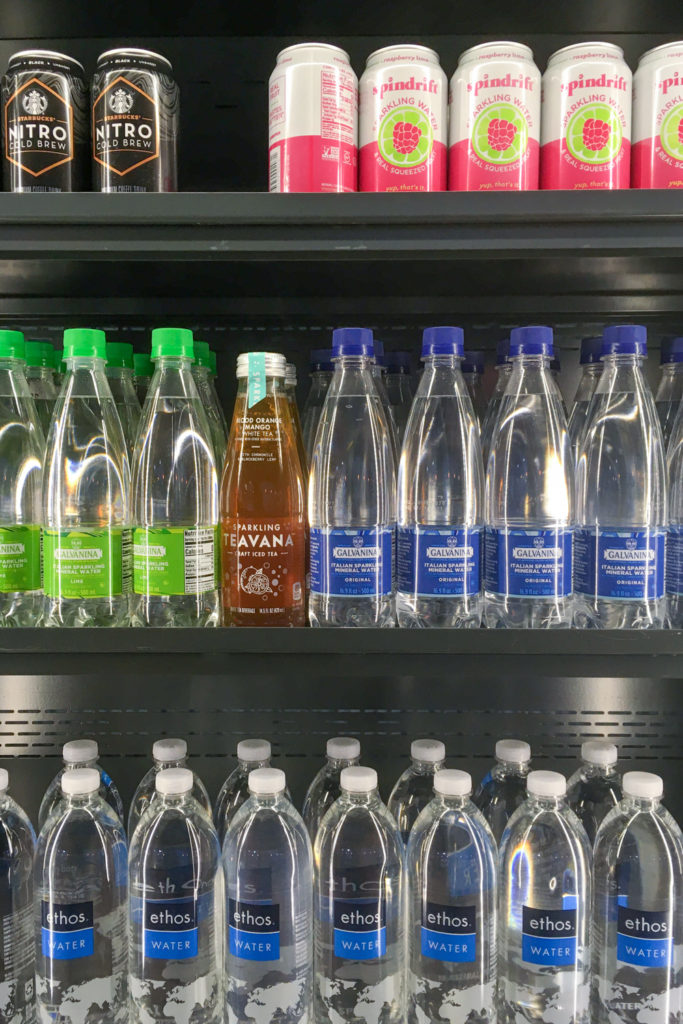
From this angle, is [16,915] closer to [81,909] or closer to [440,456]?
[81,909]

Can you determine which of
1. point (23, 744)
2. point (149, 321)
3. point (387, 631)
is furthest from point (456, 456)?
point (23, 744)

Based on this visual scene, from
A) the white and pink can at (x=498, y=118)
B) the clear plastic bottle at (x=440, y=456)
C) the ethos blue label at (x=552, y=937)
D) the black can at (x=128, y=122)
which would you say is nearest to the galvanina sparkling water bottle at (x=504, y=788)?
the ethos blue label at (x=552, y=937)

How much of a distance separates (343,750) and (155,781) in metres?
0.31

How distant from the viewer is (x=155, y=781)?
1.16 metres

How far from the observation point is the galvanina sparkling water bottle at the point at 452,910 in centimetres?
97

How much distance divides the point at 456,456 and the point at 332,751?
51 centimetres

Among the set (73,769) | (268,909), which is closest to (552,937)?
(268,909)

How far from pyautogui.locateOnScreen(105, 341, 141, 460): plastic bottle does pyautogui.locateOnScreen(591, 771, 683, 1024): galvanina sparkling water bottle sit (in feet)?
3.06

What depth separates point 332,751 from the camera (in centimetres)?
115

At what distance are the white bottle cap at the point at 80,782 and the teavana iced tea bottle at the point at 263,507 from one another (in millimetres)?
306

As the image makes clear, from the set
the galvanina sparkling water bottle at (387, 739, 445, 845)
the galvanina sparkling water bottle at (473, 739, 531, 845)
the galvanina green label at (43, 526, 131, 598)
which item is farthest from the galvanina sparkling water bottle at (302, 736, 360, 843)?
the galvanina green label at (43, 526, 131, 598)

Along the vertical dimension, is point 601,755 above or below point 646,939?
above

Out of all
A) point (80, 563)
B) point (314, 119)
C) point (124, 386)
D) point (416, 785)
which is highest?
point (314, 119)

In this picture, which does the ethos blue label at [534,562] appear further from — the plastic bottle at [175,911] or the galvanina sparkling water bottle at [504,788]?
the plastic bottle at [175,911]
